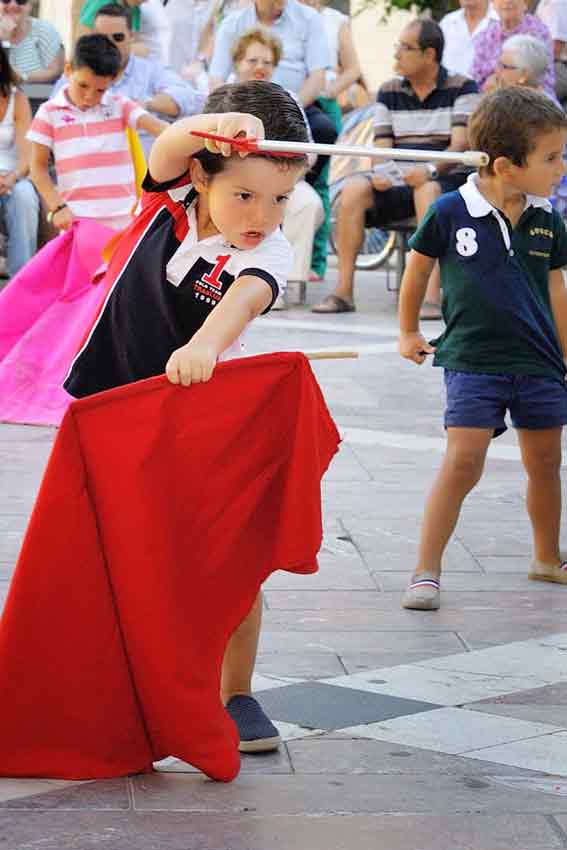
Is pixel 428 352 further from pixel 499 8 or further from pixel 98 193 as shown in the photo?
pixel 499 8

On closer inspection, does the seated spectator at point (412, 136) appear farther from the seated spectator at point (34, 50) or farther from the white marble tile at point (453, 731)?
the white marble tile at point (453, 731)

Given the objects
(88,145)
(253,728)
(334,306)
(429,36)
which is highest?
(253,728)

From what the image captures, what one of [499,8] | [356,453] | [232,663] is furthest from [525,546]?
[499,8]

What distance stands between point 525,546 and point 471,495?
2.40 ft

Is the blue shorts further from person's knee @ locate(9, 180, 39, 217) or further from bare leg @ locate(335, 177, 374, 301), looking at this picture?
person's knee @ locate(9, 180, 39, 217)

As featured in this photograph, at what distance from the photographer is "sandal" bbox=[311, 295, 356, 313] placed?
12.2 meters

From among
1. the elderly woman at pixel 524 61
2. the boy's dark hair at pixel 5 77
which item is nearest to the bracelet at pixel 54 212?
the boy's dark hair at pixel 5 77

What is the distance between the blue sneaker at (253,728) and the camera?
377 cm

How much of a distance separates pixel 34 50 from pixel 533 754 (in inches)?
413

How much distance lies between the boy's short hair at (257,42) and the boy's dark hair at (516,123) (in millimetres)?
6706

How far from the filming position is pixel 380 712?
13.4 feet

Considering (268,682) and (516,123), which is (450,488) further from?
(268,682)

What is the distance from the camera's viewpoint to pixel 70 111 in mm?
9500

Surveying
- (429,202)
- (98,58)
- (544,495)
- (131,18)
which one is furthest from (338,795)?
(131,18)
